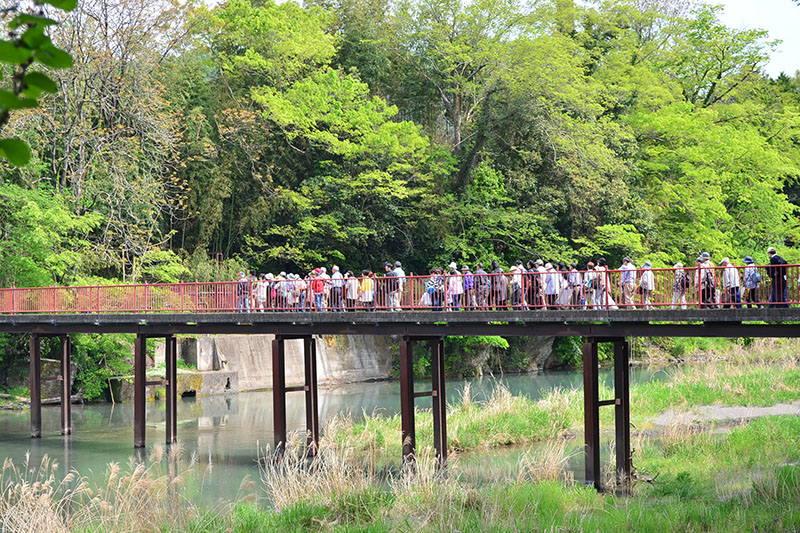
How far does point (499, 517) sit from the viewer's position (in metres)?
12.5

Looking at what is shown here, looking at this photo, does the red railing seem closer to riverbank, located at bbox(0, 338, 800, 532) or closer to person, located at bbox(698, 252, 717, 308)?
person, located at bbox(698, 252, 717, 308)

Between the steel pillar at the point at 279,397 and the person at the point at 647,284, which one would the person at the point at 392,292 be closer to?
the steel pillar at the point at 279,397

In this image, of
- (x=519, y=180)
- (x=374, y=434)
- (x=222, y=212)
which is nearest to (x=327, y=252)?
(x=222, y=212)

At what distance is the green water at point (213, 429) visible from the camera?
20.7 m

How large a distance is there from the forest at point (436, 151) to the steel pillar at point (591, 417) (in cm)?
2493

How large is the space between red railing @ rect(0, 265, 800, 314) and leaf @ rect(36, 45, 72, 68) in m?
14.1

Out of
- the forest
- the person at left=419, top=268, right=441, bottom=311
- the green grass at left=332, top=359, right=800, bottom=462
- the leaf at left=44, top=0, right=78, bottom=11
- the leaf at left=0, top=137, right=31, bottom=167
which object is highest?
the forest

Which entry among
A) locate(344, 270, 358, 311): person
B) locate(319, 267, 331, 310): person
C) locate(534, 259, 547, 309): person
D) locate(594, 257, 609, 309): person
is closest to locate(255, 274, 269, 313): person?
locate(319, 267, 331, 310): person

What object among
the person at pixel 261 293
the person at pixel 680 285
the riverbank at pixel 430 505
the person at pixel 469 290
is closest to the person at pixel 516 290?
the person at pixel 469 290

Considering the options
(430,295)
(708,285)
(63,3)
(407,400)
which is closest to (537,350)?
(430,295)

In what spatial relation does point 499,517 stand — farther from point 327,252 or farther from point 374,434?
point 327,252

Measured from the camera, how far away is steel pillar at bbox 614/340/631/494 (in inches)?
680

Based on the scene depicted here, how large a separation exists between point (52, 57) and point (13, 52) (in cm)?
17

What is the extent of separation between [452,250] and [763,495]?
31.5 metres
